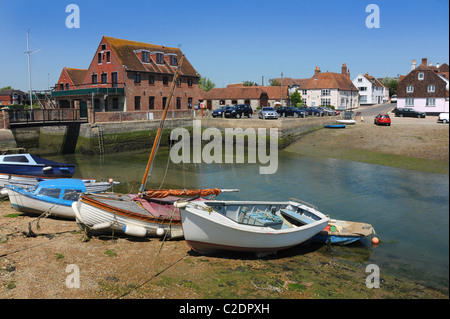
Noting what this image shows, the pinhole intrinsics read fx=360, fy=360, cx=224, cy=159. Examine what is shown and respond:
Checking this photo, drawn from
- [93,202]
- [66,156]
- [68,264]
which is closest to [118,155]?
[66,156]

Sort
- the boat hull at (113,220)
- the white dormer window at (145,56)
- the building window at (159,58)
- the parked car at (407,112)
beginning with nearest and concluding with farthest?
the boat hull at (113,220), the parked car at (407,112), the white dormer window at (145,56), the building window at (159,58)

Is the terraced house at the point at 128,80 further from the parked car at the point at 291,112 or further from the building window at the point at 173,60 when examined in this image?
the parked car at the point at 291,112

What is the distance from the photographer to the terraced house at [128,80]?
4731cm

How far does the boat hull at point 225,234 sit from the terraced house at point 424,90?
52490 millimetres

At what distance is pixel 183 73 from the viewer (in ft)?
180

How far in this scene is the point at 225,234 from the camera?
1241 cm

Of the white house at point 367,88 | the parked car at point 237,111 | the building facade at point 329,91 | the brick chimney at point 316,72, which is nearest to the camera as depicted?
the parked car at point 237,111

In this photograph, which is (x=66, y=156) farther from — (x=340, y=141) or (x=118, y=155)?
(x=340, y=141)

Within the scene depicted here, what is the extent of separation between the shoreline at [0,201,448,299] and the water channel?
3.87ft

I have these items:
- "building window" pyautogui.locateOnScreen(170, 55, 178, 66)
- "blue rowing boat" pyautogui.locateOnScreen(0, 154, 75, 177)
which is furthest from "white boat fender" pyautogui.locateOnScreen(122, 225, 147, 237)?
"building window" pyautogui.locateOnScreen(170, 55, 178, 66)

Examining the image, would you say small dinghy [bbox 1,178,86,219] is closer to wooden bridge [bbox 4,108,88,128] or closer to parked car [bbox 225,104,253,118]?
wooden bridge [bbox 4,108,88,128]

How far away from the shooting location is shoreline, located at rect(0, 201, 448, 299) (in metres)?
10.2

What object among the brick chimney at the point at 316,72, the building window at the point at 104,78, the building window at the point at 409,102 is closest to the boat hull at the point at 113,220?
the building window at the point at 104,78
